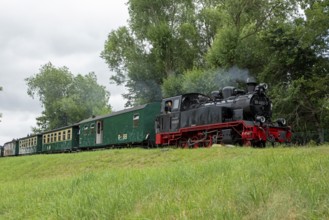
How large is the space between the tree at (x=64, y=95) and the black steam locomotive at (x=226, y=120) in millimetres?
47526

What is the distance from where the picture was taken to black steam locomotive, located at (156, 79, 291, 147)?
1477cm

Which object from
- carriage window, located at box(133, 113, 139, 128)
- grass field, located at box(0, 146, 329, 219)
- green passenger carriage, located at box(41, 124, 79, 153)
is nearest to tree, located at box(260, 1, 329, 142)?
carriage window, located at box(133, 113, 139, 128)

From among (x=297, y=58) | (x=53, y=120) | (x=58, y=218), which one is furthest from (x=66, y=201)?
(x=53, y=120)

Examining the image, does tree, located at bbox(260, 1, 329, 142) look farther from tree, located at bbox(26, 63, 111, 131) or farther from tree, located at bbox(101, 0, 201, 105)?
tree, located at bbox(26, 63, 111, 131)

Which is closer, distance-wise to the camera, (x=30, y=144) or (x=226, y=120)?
(x=226, y=120)

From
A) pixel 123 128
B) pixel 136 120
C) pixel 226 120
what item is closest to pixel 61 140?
pixel 123 128

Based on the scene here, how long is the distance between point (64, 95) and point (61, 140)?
132 ft

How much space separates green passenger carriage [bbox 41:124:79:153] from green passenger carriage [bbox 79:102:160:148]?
194 centimetres

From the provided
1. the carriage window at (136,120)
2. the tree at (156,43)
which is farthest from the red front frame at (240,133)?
the tree at (156,43)

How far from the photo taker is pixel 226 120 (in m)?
15.6

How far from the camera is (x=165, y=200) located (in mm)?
5574

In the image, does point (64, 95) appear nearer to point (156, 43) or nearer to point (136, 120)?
point (156, 43)

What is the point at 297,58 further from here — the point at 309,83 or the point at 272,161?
the point at 272,161

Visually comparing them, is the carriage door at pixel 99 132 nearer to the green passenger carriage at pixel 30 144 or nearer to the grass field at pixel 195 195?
the green passenger carriage at pixel 30 144
